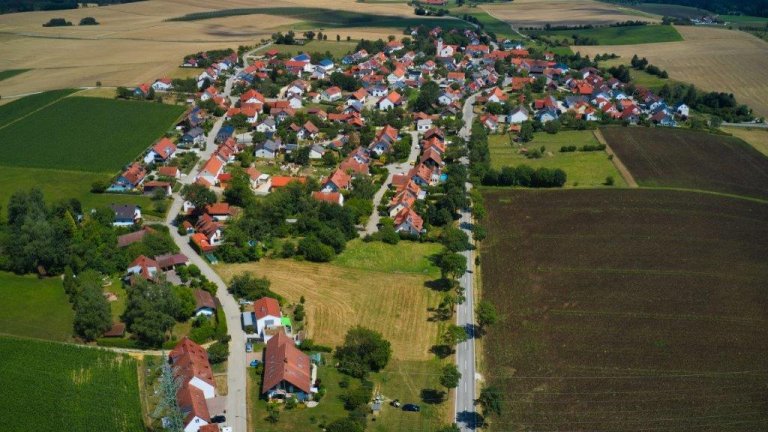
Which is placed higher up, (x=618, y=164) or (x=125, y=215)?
(x=618, y=164)

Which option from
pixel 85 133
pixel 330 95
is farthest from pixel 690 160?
pixel 85 133

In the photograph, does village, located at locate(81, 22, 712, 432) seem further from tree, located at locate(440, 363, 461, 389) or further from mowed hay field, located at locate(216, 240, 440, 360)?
tree, located at locate(440, 363, 461, 389)

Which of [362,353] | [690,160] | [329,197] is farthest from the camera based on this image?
[690,160]

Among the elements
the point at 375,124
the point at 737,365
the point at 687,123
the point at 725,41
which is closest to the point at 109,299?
the point at 737,365

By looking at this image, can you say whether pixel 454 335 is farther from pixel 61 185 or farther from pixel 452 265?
pixel 61 185

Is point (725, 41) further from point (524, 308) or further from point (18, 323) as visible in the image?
point (18, 323)

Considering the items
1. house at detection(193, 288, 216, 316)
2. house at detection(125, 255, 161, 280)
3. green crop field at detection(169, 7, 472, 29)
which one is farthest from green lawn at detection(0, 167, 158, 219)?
green crop field at detection(169, 7, 472, 29)
